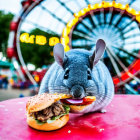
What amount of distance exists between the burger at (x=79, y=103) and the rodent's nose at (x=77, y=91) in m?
0.11

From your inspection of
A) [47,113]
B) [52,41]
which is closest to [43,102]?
[47,113]

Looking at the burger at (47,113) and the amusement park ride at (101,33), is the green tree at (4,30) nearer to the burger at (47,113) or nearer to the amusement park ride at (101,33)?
the amusement park ride at (101,33)

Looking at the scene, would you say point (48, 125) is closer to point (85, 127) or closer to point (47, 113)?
point (47, 113)

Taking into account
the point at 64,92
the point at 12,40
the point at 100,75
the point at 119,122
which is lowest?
the point at 119,122

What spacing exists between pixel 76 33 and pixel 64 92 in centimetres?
760

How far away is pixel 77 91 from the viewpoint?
193 cm

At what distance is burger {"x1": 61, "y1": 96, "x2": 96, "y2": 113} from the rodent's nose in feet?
0.38

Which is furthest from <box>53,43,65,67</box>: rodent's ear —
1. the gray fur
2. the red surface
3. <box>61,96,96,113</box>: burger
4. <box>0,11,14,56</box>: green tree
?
<box>0,11,14,56</box>: green tree

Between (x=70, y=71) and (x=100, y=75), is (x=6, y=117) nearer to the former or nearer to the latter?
(x=70, y=71)

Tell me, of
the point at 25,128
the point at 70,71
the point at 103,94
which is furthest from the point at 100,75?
the point at 25,128

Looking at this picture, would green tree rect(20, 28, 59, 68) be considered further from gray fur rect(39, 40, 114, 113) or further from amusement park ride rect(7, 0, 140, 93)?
gray fur rect(39, 40, 114, 113)

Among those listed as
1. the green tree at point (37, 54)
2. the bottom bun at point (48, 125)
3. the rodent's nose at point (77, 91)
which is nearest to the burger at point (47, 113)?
the bottom bun at point (48, 125)

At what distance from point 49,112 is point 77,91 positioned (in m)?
0.46

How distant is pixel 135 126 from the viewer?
2109 millimetres
